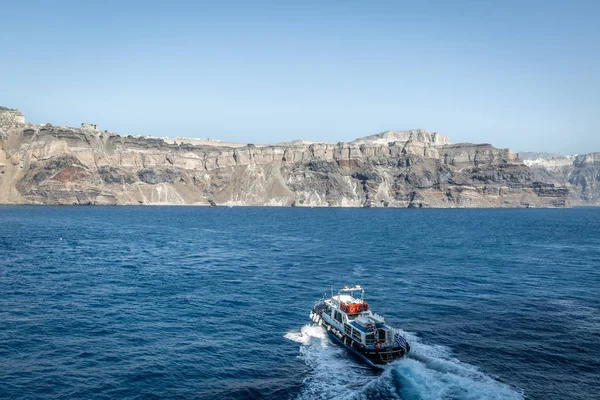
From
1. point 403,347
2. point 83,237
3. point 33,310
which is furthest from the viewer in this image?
point 83,237

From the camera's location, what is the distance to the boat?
44344 millimetres

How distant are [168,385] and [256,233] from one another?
10639 cm

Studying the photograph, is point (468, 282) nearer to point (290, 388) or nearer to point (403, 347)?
point (403, 347)

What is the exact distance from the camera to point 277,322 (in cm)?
5441

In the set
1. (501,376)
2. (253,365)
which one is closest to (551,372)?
(501,376)

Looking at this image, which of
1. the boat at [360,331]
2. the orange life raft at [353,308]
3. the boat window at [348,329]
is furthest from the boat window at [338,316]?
the boat window at [348,329]

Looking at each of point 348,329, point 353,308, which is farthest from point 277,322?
point 348,329

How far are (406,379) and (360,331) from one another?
7835 mm

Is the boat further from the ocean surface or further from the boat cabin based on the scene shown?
the ocean surface

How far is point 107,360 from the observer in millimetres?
41594

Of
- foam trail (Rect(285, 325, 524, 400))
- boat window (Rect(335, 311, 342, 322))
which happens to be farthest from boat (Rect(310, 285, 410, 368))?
foam trail (Rect(285, 325, 524, 400))

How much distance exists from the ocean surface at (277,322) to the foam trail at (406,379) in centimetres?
18

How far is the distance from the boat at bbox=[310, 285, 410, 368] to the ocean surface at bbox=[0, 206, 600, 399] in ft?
4.21

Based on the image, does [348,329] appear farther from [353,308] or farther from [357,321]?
[353,308]
